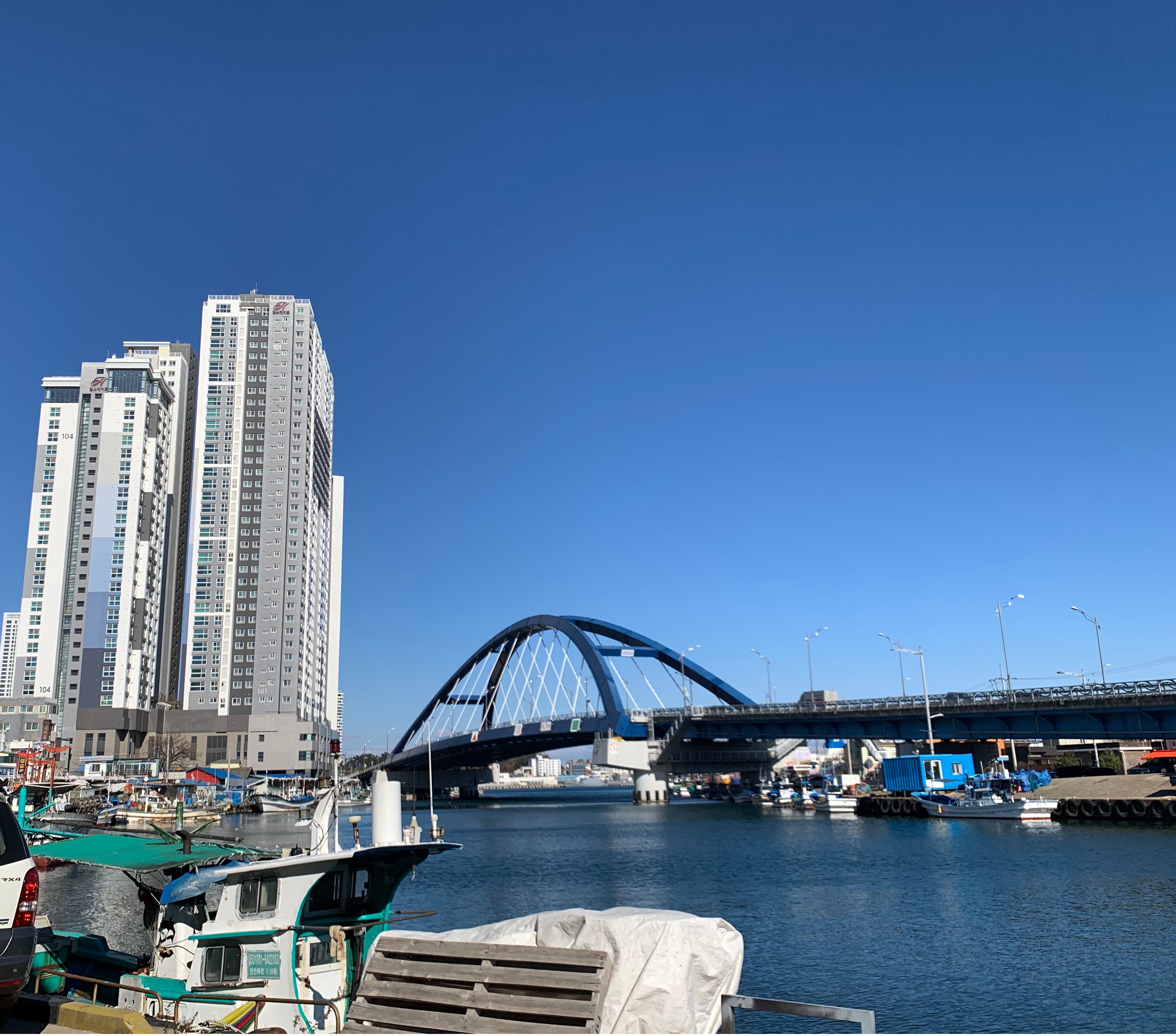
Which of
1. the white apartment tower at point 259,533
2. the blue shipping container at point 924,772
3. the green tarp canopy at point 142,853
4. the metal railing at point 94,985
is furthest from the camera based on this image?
the white apartment tower at point 259,533

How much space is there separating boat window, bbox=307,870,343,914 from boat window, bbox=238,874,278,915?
685 mm

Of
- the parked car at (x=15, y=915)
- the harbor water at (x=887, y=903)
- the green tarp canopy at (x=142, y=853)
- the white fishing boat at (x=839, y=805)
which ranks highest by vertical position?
the parked car at (x=15, y=915)

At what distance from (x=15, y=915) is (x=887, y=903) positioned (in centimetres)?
3886

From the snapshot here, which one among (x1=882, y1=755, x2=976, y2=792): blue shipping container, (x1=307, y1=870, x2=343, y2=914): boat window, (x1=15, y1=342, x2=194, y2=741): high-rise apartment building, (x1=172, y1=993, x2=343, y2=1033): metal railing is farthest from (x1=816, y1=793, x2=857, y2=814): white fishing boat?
(x1=15, y1=342, x2=194, y2=741): high-rise apartment building

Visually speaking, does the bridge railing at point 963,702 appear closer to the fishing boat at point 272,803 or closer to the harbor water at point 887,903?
the harbor water at point 887,903

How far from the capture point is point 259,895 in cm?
1584

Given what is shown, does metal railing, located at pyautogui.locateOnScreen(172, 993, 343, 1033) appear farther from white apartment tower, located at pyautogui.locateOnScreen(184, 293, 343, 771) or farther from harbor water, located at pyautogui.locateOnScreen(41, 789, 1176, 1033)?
white apartment tower, located at pyautogui.locateOnScreen(184, 293, 343, 771)

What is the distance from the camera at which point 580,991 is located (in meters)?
8.27

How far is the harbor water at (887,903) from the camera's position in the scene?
24.9m

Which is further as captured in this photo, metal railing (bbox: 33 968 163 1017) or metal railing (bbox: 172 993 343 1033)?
metal railing (bbox: 33 968 163 1017)

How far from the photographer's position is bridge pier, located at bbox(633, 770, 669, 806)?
140125 mm

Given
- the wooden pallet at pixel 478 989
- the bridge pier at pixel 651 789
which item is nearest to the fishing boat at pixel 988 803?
the bridge pier at pixel 651 789

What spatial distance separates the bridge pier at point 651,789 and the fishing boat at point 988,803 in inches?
1938

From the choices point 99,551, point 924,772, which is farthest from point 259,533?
point 924,772
